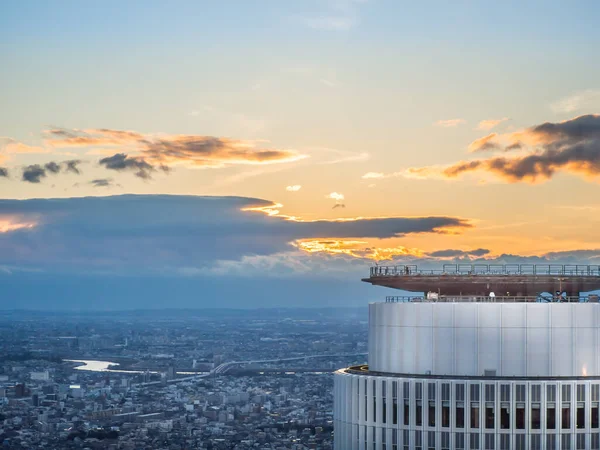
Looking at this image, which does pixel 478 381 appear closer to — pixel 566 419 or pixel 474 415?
pixel 474 415

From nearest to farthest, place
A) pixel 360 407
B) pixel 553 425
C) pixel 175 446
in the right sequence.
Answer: pixel 553 425
pixel 360 407
pixel 175 446

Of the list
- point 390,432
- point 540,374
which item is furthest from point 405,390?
point 540,374

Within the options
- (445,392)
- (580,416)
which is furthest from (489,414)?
(580,416)

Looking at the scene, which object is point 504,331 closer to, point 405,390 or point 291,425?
point 405,390

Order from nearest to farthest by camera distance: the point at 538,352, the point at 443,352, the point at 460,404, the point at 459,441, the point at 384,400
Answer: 1. the point at 460,404
2. the point at 459,441
3. the point at 538,352
4. the point at 384,400
5. the point at 443,352

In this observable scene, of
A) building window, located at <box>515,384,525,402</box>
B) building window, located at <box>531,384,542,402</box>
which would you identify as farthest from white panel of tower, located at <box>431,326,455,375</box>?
building window, located at <box>531,384,542,402</box>
